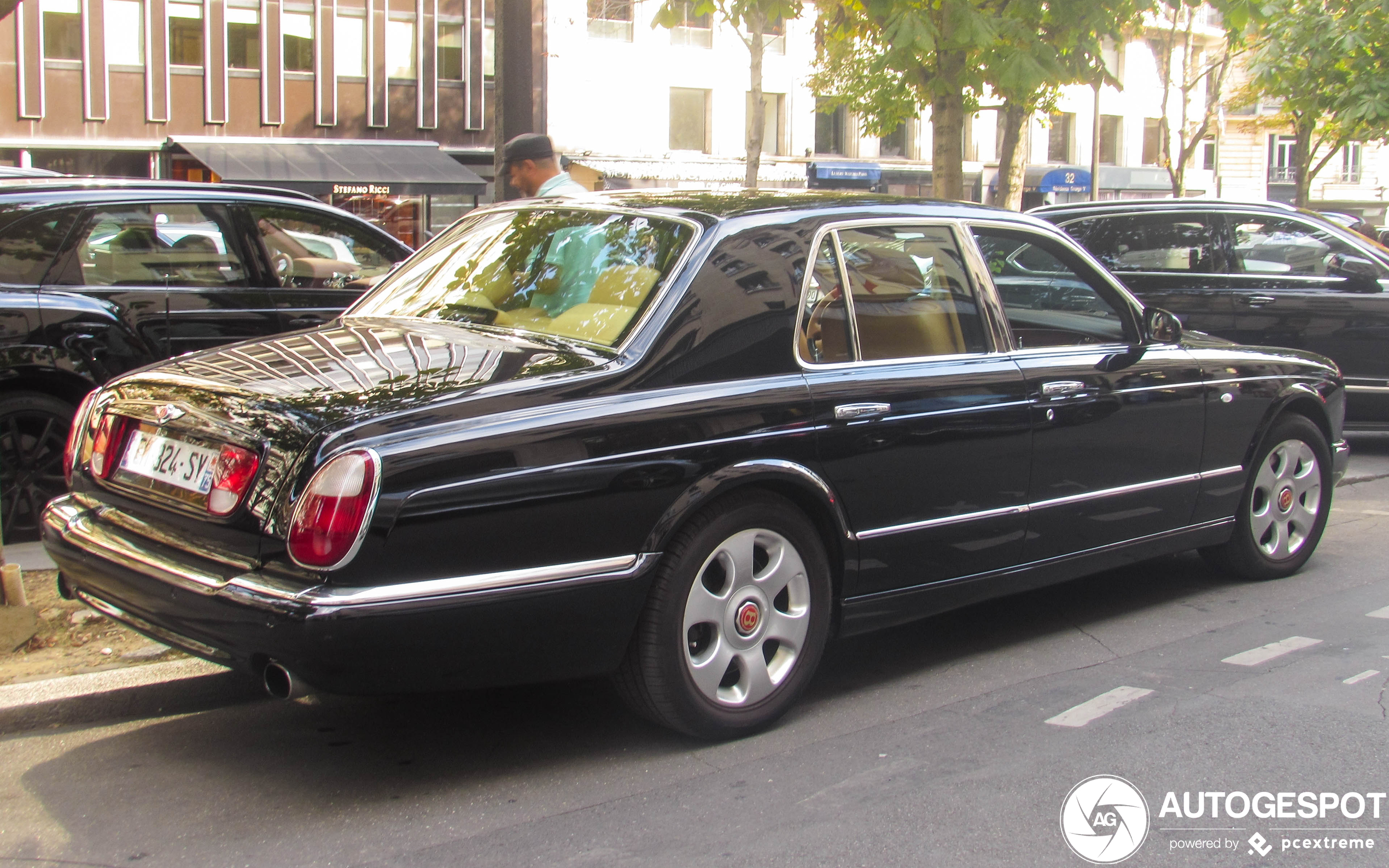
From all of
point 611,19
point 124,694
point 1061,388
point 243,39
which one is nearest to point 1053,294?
point 1061,388

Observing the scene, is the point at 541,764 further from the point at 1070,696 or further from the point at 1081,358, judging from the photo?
the point at 1081,358

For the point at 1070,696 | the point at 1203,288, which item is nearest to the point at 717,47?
the point at 1203,288

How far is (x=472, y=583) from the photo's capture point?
338cm

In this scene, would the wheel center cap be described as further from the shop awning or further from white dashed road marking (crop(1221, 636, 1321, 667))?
the shop awning

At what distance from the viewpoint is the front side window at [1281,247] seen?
9.70m

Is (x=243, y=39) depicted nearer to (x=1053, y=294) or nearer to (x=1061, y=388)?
(x=1053, y=294)

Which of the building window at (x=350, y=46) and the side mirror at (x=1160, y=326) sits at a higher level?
the building window at (x=350, y=46)

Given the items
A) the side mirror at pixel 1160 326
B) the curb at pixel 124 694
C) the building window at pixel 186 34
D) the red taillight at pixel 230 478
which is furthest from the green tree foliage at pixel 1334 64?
the building window at pixel 186 34

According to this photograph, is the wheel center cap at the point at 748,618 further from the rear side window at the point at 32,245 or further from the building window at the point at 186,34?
the building window at the point at 186,34

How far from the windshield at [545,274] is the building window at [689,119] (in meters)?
32.7

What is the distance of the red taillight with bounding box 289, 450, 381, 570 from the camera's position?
324 centimetres

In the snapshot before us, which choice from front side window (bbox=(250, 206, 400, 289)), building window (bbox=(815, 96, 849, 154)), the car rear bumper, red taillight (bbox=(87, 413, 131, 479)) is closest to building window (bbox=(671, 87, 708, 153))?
building window (bbox=(815, 96, 849, 154))

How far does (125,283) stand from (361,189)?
80.5 feet

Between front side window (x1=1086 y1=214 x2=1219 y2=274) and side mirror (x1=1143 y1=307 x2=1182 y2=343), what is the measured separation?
475 cm
